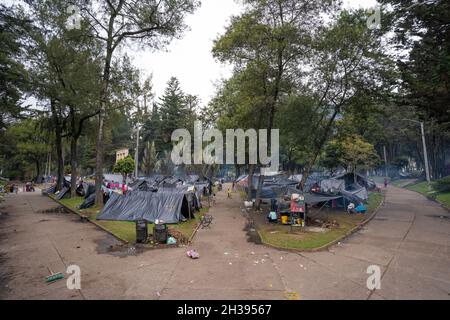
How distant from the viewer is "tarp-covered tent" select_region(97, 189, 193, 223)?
47.9 ft

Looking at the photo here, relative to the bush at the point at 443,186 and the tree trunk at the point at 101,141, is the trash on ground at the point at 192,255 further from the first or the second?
the bush at the point at 443,186

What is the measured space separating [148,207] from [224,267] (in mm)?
8511

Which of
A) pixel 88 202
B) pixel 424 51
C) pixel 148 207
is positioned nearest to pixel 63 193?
pixel 88 202

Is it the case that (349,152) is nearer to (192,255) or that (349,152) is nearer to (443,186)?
(443,186)

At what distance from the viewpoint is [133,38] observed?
1941cm

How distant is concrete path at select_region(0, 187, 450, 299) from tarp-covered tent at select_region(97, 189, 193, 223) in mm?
2200

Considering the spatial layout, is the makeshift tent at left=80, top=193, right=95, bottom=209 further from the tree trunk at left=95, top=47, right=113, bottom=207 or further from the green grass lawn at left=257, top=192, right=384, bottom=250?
the green grass lawn at left=257, top=192, right=384, bottom=250

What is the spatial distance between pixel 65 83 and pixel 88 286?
2153 centimetres

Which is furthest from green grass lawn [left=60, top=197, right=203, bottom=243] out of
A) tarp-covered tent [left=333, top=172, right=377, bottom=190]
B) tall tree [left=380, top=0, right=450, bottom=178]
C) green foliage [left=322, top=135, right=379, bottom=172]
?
green foliage [left=322, top=135, right=379, bottom=172]

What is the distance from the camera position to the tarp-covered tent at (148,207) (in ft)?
47.9

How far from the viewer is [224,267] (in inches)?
307

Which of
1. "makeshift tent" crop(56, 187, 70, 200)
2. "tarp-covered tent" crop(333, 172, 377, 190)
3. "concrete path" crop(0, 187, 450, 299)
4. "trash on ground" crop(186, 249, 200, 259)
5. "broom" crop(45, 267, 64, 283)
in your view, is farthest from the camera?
"tarp-covered tent" crop(333, 172, 377, 190)
